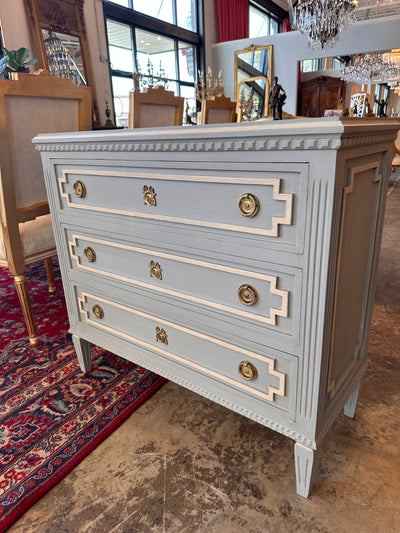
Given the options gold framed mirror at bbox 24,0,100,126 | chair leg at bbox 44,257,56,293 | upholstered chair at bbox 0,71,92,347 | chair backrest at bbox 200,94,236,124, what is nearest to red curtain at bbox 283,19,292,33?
gold framed mirror at bbox 24,0,100,126

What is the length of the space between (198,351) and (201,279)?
0.24 meters

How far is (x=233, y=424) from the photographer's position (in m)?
1.27

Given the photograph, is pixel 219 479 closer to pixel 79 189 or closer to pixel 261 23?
pixel 79 189

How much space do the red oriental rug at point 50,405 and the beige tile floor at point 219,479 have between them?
0.18ft

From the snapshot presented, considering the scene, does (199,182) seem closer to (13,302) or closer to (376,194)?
(376,194)

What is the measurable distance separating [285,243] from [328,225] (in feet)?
0.34

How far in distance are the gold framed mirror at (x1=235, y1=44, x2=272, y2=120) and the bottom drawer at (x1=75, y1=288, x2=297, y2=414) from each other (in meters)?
7.28

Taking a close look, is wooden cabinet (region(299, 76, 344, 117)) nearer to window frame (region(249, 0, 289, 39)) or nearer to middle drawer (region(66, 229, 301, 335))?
window frame (region(249, 0, 289, 39))

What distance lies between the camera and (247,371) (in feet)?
3.21

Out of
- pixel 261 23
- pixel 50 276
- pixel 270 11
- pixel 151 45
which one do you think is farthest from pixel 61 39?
pixel 270 11

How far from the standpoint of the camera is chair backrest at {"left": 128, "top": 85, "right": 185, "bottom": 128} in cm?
195

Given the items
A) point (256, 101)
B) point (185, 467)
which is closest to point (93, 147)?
point (185, 467)

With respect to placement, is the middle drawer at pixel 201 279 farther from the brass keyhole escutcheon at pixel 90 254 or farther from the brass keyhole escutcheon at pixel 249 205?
the brass keyhole escutcheon at pixel 249 205

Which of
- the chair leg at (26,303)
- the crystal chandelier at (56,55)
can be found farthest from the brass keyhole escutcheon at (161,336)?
the crystal chandelier at (56,55)
